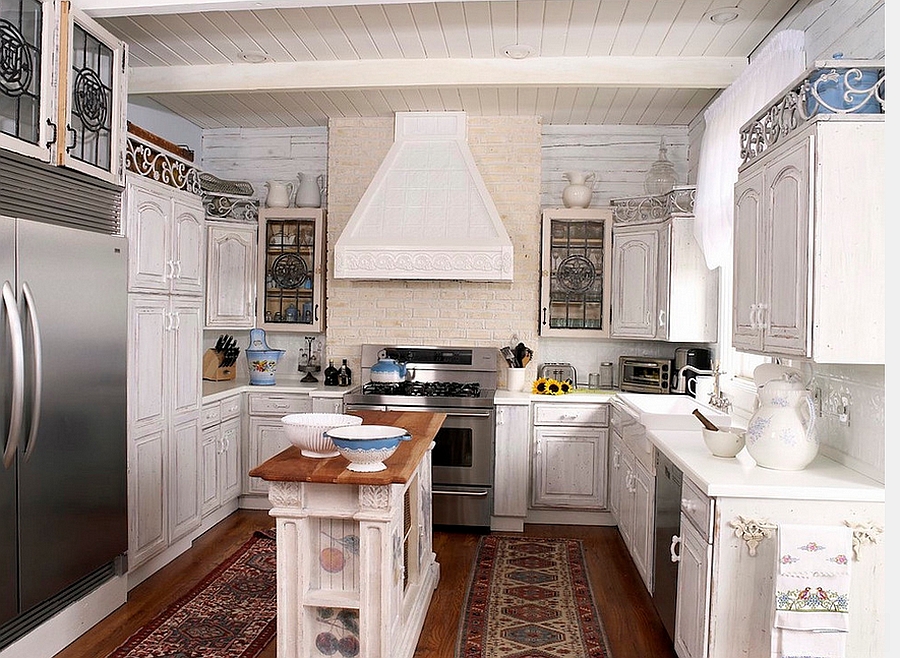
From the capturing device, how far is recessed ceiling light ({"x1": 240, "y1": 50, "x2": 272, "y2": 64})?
14.3ft

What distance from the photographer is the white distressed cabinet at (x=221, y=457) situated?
4852mm

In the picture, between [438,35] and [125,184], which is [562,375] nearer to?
[438,35]

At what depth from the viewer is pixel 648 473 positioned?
378 centimetres

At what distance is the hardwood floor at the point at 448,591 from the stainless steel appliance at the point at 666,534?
0.21 m

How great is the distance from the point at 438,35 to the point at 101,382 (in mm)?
2473

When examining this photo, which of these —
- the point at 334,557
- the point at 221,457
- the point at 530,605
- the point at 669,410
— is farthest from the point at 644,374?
the point at 334,557

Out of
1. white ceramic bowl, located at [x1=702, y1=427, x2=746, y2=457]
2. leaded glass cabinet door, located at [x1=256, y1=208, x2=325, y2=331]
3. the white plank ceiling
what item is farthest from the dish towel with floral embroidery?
leaded glass cabinet door, located at [x1=256, y1=208, x2=325, y2=331]

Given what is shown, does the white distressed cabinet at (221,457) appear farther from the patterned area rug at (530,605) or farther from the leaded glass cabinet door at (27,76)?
→ the leaded glass cabinet door at (27,76)

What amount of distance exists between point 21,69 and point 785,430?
127 inches

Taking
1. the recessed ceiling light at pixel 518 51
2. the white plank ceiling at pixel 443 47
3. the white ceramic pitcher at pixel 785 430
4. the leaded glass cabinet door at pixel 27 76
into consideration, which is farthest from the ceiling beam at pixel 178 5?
the white ceramic pitcher at pixel 785 430

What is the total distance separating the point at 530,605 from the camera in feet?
12.5

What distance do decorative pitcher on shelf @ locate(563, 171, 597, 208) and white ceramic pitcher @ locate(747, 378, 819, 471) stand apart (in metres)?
2.96

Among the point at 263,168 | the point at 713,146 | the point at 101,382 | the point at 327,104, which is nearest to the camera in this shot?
the point at 101,382

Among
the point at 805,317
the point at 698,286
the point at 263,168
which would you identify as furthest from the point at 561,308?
the point at 805,317
